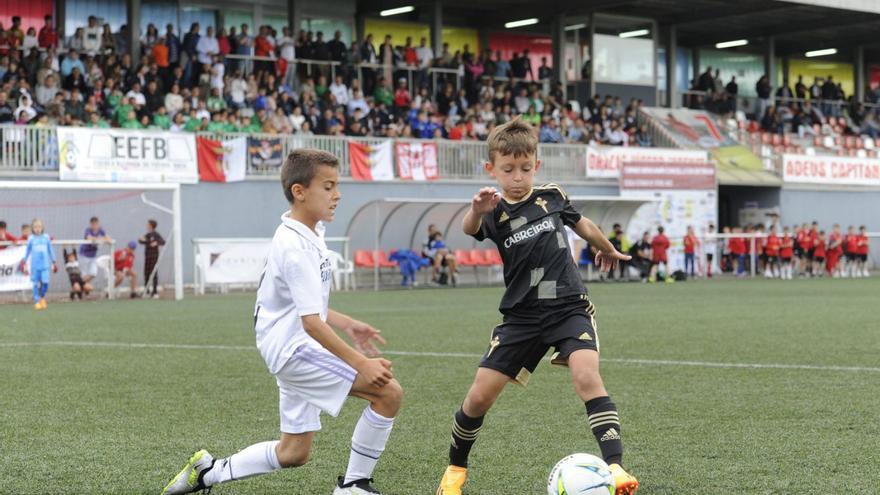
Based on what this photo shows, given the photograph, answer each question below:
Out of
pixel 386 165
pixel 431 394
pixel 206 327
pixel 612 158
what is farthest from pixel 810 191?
pixel 431 394

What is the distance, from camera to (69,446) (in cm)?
638

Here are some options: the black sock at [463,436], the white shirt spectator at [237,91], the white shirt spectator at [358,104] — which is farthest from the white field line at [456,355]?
the white shirt spectator at [358,104]

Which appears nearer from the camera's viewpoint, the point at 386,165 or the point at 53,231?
the point at 53,231

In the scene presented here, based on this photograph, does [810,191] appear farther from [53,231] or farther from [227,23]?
[53,231]

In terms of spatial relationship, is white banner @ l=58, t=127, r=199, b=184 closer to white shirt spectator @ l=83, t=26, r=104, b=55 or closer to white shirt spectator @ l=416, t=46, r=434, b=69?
white shirt spectator @ l=83, t=26, r=104, b=55

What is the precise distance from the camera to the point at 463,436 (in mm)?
5215

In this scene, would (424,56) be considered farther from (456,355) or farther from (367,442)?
(367,442)

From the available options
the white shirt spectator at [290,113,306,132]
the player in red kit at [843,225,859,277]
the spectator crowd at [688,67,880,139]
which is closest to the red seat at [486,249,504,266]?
the white shirt spectator at [290,113,306,132]

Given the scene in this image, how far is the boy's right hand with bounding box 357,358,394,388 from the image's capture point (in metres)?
4.38

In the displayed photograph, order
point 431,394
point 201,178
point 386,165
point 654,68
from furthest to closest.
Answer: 1. point 654,68
2. point 386,165
3. point 201,178
4. point 431,394

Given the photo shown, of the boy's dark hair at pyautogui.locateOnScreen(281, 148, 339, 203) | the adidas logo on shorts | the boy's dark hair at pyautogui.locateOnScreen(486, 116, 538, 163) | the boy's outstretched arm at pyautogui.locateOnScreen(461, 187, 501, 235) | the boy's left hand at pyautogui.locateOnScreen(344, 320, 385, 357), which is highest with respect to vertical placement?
the boy's dark hair at pyautogui.locateOnScreen(486, 116, 538, 163)

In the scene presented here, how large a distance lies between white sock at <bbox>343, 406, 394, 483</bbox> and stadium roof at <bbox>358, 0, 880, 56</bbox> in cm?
3417

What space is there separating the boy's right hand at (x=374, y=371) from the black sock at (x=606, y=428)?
0.96m

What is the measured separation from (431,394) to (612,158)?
1025 inches
